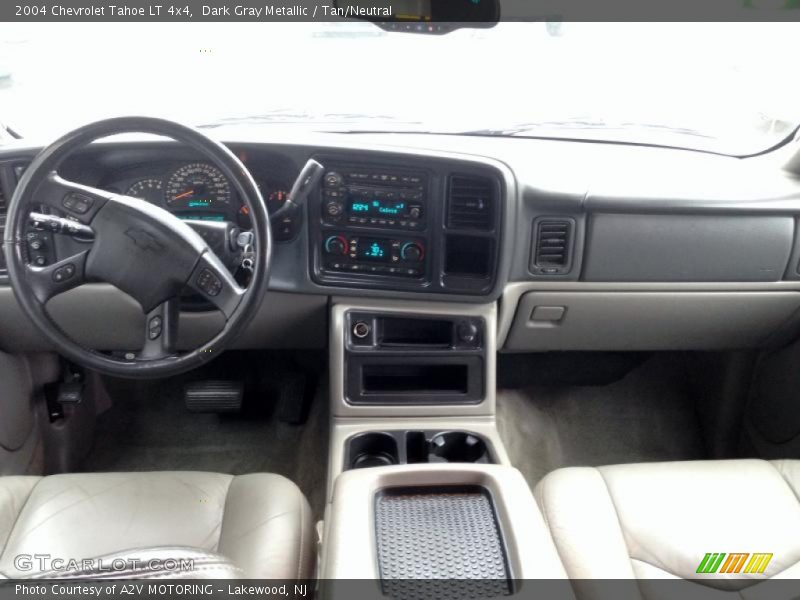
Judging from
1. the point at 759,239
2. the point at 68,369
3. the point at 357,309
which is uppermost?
the point at 759,239

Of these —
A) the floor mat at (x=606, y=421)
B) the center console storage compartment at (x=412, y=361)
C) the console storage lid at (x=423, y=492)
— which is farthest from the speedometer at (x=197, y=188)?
the floor mat at (x=606, y=421)

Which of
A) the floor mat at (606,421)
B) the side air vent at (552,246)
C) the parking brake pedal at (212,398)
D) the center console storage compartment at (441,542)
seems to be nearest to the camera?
the center console storage compartment at (441,542)

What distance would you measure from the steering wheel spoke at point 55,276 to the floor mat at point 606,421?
66.4 inches

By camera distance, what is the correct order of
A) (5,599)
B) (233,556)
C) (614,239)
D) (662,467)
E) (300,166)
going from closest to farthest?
1. (5,599)
2. (233,556)
3. (662,467)
4. (300,166)
5. (614,239)

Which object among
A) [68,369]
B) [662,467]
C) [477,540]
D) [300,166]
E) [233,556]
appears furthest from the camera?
[68,369]

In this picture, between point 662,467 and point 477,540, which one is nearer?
point 477,540

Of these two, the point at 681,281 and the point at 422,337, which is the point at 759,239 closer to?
the point at 681,281

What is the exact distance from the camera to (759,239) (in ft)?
6.67

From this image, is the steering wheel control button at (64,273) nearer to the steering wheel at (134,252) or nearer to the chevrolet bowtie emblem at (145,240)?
the steering wheel at (134,252)

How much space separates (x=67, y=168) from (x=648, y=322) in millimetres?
1827

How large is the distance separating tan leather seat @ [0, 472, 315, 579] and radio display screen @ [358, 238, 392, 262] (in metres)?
0.69

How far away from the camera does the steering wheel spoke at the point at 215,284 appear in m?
1.55

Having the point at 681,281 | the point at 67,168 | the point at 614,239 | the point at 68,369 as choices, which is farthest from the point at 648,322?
the point at 68,369

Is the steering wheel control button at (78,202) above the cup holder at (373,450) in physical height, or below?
above
